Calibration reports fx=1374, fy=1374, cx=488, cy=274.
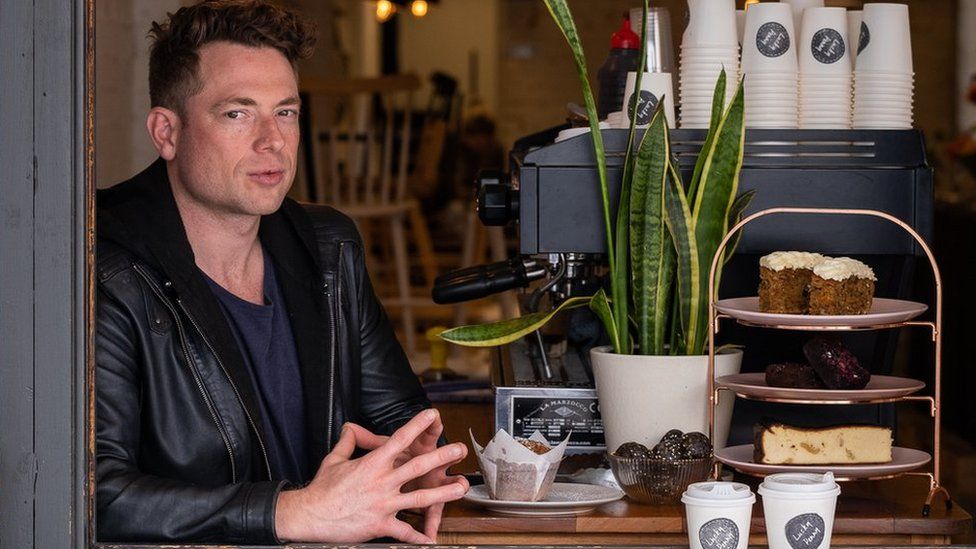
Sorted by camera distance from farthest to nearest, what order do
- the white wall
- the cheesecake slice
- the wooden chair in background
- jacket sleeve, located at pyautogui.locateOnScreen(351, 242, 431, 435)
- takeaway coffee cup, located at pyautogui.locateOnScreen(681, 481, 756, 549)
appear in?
the white wall, the wooden chair in background, jacket sleeve, located at pyautogui.locateOnScreen(351, 242, 431, 435), the cheesecake slice, takeaway coffee cup, located at pyautogui.locateOnScreen(681, 481, 756, 549)

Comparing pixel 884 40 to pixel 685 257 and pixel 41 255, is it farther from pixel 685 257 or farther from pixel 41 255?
pixel 41 255

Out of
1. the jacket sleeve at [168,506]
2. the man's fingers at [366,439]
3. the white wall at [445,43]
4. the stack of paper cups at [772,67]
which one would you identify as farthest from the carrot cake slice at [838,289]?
the white wall at [445,43]

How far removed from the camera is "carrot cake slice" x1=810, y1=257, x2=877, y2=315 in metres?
1.88

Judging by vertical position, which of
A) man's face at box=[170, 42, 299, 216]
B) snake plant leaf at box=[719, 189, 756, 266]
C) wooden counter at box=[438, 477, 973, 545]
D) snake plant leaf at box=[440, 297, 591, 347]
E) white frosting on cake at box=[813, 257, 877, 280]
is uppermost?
man's face at box=[170, 42, 299, 216]

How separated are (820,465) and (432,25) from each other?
41.0 feet

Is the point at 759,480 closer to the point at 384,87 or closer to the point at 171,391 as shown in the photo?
the point at 171,391

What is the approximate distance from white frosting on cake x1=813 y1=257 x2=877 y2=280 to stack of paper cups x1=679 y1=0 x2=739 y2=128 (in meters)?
0.38

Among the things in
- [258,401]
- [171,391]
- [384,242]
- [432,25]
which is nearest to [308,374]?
[258,401]

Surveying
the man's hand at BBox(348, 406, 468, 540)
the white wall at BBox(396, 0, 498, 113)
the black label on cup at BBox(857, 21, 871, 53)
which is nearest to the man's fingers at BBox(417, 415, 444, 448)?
the man's hand at BBox(348, 406, 468, 540)

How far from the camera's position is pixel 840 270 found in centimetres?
189

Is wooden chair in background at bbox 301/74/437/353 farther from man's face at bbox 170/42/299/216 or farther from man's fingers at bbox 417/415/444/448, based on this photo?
man's fingers at bbox 417/415/444/448

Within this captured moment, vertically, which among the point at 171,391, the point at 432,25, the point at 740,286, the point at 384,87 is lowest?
the point at 171,391

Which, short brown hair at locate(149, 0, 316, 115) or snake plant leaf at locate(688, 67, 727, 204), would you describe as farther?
short brown hair at locate(149, 0, 316, 115)

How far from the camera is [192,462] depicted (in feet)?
6.70
